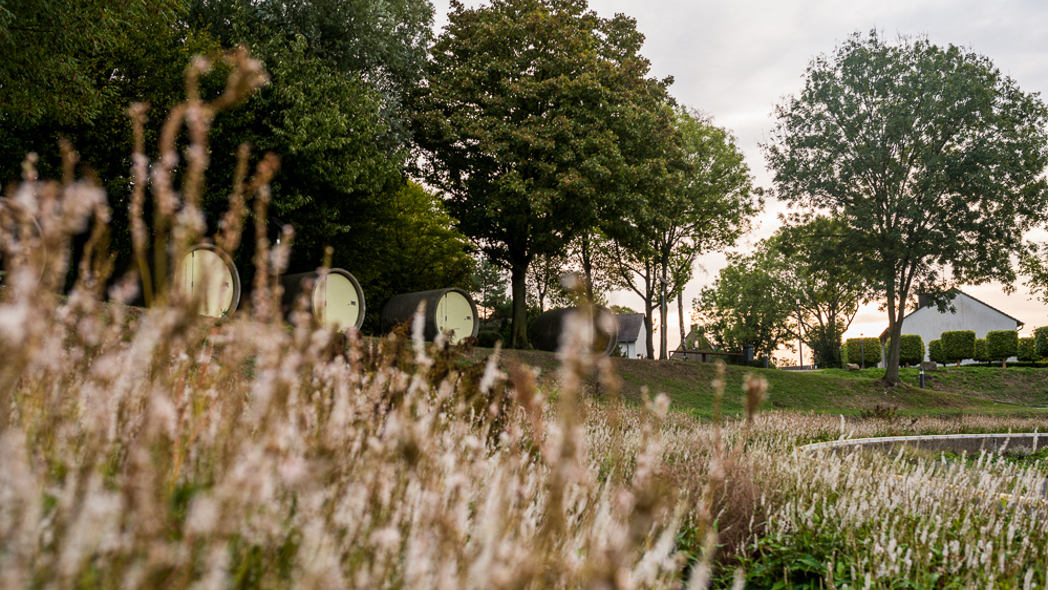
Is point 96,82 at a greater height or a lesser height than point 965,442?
greater

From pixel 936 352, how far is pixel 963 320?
8.41 meters

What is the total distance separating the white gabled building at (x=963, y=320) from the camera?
56344mm

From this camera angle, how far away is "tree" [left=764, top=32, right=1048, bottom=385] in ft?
78.8

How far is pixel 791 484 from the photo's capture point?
16.9 ft

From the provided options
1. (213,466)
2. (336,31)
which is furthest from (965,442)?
(336,31)

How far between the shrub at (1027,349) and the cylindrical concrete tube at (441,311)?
146 feet

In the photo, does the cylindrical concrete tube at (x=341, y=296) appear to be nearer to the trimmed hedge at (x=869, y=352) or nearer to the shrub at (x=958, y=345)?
the trimmed hedge at (x=869, y=352)

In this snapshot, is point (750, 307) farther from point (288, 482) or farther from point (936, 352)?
point (288, 482)

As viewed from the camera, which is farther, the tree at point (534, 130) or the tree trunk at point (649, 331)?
the tree trunk at point (649, 331)

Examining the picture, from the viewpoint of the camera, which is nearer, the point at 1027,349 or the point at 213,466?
the point at 213,466

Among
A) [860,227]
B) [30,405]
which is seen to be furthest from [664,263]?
[30,405]

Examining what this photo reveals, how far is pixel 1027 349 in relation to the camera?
1741 inches

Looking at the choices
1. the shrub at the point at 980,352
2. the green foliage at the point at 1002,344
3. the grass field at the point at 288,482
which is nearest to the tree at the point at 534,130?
the grass field at the point at 288,482

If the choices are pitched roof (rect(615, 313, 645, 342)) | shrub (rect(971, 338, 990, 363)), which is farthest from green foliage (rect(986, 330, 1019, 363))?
pitched roof (rect(615, 313, 645, 342))
